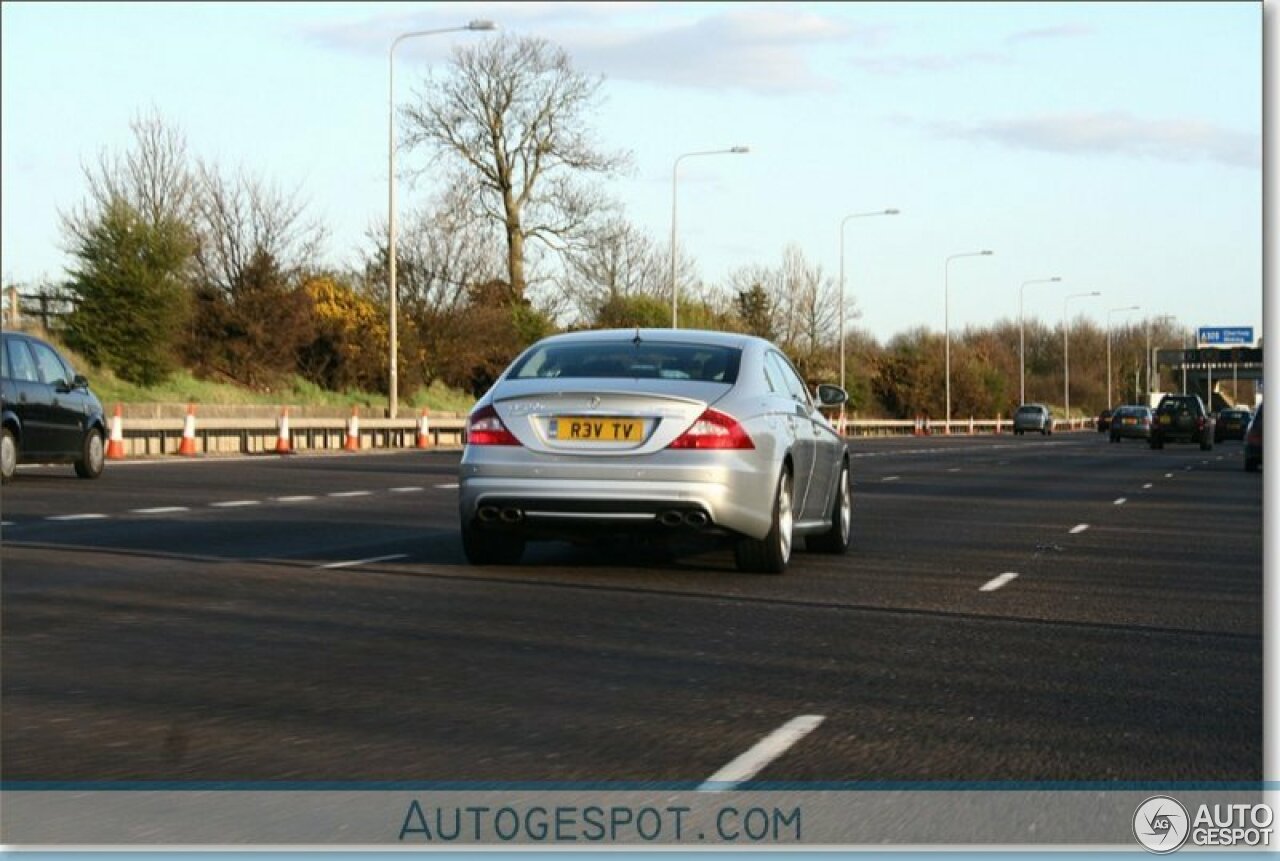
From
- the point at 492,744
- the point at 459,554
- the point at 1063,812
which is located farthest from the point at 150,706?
the point at 459,554

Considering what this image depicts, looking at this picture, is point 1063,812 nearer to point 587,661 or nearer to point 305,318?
point 587,661

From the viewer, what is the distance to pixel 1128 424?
257ft

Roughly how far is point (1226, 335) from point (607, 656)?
543 feet

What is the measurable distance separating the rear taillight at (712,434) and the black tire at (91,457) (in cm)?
1415

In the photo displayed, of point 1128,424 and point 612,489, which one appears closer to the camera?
point 612,489

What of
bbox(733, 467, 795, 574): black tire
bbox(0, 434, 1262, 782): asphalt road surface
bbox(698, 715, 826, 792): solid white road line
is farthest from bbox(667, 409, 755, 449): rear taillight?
bbox(698, 715, 826, 792): solid white road line

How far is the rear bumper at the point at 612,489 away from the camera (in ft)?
42.0

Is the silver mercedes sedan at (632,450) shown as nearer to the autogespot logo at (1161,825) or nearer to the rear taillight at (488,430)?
the rear taillight at (488,430)

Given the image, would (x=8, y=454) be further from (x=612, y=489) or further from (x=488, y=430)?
(x=612, y=489)

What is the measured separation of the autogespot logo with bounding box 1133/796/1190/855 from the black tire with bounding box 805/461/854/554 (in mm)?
9327

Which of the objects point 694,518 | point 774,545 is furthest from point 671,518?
point 774,545

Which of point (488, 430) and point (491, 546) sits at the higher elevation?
point (488, 430)

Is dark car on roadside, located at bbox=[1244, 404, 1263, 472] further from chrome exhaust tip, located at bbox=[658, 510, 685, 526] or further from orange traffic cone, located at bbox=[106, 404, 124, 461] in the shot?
chrome exhaust tip, located at bbox=[658, 510, 685, 526]

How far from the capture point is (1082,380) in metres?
178
